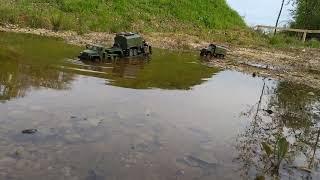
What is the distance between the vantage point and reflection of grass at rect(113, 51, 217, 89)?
12.7 meters

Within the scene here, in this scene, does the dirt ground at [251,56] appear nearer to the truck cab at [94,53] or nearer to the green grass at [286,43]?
the green grass at [286,43]

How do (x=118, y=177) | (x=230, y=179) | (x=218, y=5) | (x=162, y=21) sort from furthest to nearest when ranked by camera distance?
(x=218, y=5) → (x=162, y=21) → (x=230, y=179) → (x=118, y=177)

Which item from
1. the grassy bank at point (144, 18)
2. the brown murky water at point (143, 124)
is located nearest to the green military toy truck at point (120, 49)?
the brown murky water at point (143, 124)

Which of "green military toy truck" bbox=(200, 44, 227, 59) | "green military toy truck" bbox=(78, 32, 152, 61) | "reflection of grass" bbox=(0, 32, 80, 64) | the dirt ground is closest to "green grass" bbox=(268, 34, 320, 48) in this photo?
the dirt ground

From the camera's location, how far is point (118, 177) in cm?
621

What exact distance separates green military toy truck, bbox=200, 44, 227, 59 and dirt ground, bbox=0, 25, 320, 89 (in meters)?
0.35

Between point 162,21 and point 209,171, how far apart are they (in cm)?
2309

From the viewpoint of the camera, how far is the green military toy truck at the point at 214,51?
19344mm

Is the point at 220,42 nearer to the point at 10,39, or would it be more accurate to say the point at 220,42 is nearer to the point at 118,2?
the point at 118,2

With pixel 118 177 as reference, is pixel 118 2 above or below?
above

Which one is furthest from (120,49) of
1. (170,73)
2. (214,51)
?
(214,51)

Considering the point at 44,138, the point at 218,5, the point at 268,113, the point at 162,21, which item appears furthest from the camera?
the point at 218,5

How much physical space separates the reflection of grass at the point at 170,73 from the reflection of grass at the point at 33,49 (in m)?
2.86

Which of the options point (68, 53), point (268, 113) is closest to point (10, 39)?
point (68, 53)
